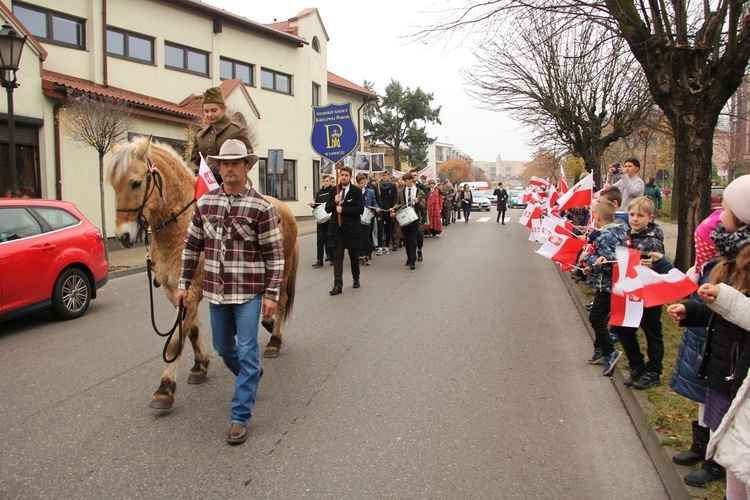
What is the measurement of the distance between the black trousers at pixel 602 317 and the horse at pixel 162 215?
306 centimetres

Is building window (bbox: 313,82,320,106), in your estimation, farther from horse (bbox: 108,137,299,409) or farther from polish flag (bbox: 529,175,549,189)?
horse (bbox: 108,137,299,409)

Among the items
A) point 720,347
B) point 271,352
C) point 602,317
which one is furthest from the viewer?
point 271,352

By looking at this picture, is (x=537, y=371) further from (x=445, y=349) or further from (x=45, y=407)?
(x=45, y=407)

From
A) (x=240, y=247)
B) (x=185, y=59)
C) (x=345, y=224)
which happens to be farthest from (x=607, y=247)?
(x=185, y=59)

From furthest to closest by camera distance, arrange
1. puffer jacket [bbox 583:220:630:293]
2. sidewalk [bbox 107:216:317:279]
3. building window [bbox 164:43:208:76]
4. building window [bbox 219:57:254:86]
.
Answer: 1. building window [bbox 219:57:254:86]
2. building window [bbox 164:43:208:76]
3. sidewalk [bbox 107:216:317:279]
4. puffer jacket [bbox 583:220:630:293]

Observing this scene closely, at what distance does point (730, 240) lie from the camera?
9.73 ft

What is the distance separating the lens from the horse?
184 inches

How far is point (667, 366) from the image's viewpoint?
543 cm

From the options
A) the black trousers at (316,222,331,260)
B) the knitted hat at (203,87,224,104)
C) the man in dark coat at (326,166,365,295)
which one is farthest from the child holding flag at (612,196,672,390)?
the black trousers at (316,222,331,260)

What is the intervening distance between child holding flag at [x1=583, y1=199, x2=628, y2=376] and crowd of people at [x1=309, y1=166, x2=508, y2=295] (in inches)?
195

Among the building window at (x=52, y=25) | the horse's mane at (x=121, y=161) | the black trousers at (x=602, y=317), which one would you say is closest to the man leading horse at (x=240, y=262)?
the horse's mane at (x=121, y=161)

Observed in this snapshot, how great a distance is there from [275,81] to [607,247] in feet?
84.7

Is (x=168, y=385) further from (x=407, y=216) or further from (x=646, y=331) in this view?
(x=407, y=216)

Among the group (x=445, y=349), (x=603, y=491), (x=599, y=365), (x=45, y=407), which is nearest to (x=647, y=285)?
(x=603, y=491)
